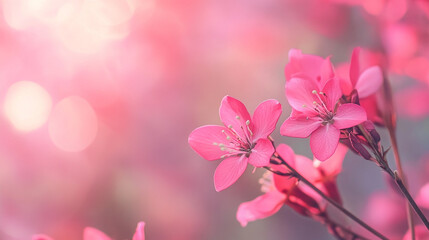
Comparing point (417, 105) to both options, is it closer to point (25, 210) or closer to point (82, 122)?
point (82, 122)

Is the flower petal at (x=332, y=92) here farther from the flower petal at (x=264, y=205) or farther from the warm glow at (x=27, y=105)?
the warm glow at (x=27, y=105)

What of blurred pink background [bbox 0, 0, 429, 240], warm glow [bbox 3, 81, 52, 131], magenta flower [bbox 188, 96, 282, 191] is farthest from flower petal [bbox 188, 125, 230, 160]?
warm glow [bbox 3, 81, 52, 131]

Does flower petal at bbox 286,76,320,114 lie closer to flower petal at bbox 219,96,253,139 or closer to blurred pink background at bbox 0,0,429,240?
flower petal at bbox 219,96,253,139

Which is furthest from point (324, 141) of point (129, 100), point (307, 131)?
point (129, 100)

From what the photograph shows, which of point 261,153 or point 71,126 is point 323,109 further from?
point 71,126

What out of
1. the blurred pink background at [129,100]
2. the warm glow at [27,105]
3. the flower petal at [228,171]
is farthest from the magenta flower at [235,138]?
the warm glow at [27,105]

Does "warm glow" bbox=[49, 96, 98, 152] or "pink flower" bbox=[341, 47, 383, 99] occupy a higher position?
"warm glow" bbox=[49, 96, 98, 152]

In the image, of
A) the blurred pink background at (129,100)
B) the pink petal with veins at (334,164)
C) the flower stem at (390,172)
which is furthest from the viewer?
the blurred pink background at (129,100)
